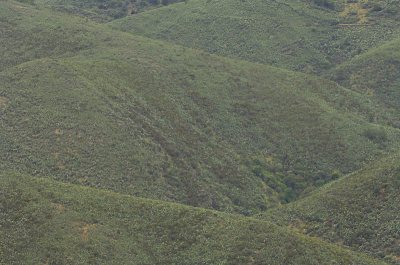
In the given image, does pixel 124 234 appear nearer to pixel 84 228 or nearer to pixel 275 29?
pixel 84 228

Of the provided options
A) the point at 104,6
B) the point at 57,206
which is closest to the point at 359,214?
the point at 57,206

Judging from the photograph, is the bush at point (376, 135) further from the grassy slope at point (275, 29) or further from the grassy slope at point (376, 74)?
the grassy slope at point (275, 29)

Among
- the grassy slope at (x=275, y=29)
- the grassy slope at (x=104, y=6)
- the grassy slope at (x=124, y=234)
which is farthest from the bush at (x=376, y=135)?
the grassy slope at (x=104, y=6)

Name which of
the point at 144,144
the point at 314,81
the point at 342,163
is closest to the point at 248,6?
the point at 314,81

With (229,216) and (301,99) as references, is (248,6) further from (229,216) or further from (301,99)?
(229,216)

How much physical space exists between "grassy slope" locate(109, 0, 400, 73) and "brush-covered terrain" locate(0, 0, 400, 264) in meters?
0.58

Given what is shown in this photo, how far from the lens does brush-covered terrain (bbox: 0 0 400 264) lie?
98.7 ft

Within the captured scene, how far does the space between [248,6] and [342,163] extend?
247 feet

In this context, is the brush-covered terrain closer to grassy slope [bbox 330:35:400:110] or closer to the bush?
the bush

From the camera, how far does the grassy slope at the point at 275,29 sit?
98.8 metres

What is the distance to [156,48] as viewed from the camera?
8212 centimetres

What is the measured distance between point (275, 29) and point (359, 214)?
81405 mm

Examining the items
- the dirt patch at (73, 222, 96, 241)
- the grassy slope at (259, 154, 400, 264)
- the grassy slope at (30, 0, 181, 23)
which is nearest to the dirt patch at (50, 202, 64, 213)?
the dirt patch at (73, 222, 96, 241)

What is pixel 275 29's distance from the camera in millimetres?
107062
